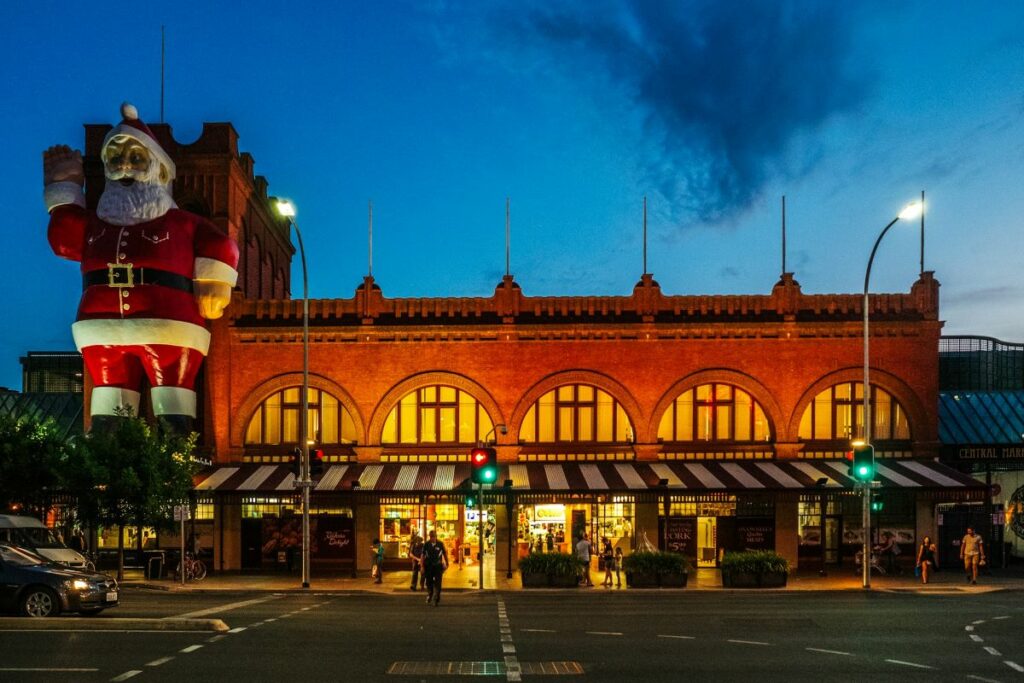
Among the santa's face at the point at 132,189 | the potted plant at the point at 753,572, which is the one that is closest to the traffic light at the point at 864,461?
the potted plant at the point at 753,572

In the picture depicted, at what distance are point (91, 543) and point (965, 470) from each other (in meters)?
31.9

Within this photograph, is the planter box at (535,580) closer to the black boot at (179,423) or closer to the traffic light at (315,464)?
the traffic light at (315,464)

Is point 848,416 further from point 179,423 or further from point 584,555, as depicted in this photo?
point 179,423

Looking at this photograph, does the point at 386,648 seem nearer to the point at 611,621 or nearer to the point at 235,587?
the point at 611,621

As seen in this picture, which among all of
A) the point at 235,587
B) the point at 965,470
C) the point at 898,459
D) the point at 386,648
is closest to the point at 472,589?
the point at 235,587

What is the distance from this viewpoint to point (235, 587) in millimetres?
27844

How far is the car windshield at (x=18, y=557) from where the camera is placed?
18797 mm

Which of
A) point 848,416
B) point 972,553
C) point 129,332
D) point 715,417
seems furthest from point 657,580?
point 129,332

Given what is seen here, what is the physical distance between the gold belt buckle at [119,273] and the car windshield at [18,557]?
45.9ft

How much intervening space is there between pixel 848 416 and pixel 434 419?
50.4ft

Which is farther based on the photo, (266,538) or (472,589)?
(266,538)

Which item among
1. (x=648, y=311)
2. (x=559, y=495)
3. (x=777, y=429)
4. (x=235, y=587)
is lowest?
(x=235, y=587)

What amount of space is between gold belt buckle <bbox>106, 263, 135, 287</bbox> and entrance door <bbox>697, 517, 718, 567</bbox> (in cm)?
2175

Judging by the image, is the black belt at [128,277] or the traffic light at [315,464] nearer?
the traffic light at [315,464]
